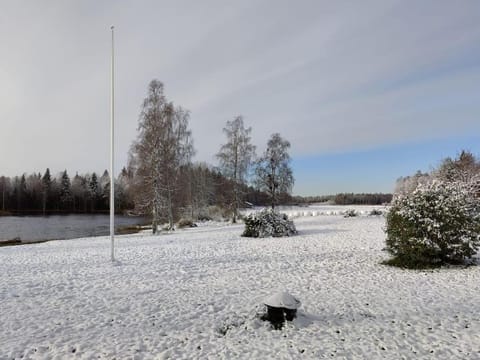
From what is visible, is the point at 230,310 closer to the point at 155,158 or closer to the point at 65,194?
the point at 155,158

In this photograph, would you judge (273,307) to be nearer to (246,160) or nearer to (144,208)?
(144,208)

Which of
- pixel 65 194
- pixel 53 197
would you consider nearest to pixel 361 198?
pixel 65 194

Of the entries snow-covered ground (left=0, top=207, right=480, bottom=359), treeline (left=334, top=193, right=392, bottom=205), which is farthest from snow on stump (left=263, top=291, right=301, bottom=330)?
treeline (left=334, top=193, right=392, bottom=205)

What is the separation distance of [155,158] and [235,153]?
32.0 feet

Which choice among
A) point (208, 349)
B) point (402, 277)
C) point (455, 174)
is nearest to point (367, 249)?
point (402, 277)

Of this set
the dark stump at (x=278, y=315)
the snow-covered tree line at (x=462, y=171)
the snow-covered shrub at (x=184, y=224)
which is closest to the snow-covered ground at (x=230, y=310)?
the dark stump at (x=278, y=315)

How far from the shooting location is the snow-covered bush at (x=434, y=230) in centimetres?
883

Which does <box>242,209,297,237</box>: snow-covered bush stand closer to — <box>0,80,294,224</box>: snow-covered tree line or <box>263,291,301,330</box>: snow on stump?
<box>0,80,294,224</box>: snow-covered tree line

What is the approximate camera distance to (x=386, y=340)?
443 cm

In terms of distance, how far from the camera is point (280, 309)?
16.3ft

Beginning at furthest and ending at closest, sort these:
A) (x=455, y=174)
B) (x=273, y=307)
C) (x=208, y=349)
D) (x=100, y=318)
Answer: (x=455, y=174), (x=100, y=318), (x=273, y=307), (x=208, y=349)

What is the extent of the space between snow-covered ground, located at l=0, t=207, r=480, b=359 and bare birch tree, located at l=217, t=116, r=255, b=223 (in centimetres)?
1829

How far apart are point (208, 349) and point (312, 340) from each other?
1.42 m

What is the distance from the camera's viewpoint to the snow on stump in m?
4.94
